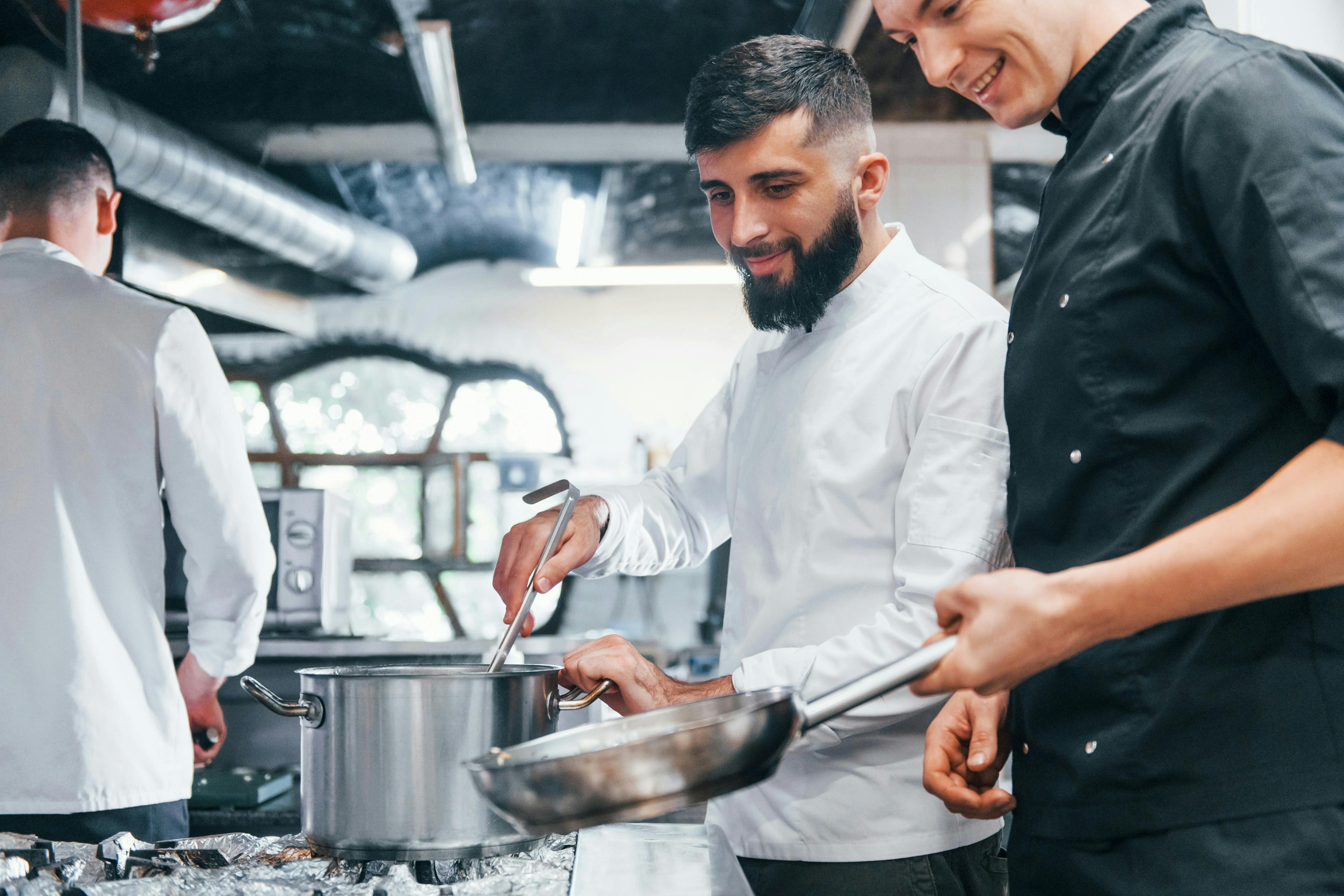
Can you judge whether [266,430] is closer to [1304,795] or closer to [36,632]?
[36,632]

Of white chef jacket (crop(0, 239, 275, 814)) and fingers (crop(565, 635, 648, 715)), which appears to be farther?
white chef jacket (crop(0, 239, 275, 814))

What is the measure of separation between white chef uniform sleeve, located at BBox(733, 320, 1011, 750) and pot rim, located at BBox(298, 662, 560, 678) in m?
0.23

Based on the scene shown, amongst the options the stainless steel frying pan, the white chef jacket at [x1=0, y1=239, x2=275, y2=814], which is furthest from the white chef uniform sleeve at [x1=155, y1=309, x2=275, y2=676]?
the stainless steel frying pan

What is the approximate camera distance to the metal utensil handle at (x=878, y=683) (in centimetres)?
69

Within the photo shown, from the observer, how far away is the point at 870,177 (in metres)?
1.36

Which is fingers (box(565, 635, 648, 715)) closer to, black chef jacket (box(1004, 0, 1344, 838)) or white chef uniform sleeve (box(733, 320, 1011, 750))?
white chef uniform sleeve (box(733, 320, 1011, 750))

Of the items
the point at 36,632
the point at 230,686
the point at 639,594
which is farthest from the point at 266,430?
the point at 36,632

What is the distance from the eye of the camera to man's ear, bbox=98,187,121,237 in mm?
1958

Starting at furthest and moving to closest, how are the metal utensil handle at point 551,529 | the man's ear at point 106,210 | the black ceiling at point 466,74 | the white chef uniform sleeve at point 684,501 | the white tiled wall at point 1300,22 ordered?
the black ceiling at point 466,74
the man's ear at point 106,210
the white chef uniform sleeve at point 684,501
the white tiled wall at point 1300,22
the metal utensil handle at point 551,529

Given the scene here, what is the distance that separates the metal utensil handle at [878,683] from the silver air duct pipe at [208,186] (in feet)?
11.7

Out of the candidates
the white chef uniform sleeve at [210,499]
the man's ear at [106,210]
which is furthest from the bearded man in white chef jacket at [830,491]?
the man's ear at [106,210]

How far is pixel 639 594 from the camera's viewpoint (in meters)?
6.96

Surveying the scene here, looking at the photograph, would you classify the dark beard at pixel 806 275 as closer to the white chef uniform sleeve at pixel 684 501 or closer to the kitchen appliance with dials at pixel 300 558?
the white chef uniform sleeve at pixel 684 501

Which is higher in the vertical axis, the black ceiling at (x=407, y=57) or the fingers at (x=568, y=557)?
the black ceiling at (x=407, y=57)
